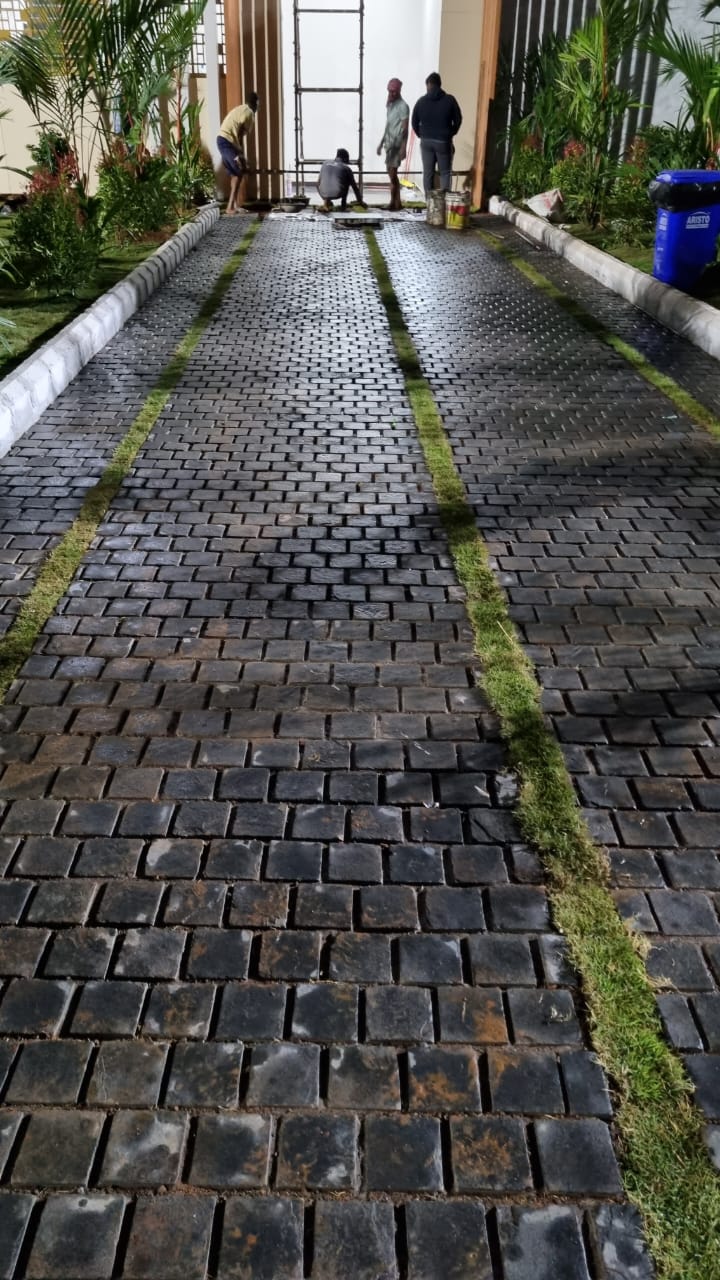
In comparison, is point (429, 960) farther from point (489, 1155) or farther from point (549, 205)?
point (549, 205)

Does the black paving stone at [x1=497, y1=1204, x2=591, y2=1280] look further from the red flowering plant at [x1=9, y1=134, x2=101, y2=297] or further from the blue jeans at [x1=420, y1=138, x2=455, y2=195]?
the blue jeans at [x1=420, y1=138, x2=455, y2=195]

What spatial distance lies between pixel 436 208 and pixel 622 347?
309 inches

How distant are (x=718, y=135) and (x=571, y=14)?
Result: 7178mm

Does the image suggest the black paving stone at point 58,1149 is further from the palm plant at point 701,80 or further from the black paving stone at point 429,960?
the palm plant at point 701,80

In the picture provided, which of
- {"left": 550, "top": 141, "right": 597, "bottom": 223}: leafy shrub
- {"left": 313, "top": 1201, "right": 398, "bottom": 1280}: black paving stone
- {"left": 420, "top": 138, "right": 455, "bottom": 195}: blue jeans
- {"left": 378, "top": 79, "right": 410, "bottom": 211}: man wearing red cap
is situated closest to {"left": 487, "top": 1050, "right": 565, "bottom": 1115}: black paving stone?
{"left": 313, "top": 1201, "right": 398, "bottom": 1280}: black paving stone

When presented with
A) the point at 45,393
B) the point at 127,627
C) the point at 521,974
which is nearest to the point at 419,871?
the point at 521,974

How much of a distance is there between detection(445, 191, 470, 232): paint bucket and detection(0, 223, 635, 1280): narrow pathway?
1133 centimetres

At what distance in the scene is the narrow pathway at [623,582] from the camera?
2604 mm

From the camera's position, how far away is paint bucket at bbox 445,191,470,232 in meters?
14.3

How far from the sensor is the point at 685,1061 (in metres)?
2.18

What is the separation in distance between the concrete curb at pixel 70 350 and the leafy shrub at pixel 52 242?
38 centimetres

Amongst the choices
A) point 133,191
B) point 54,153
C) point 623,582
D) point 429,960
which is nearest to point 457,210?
point 133,191

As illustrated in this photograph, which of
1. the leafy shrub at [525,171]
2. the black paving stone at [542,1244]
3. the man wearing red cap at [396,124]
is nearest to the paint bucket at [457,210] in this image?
the leafy shrub at [525,171]

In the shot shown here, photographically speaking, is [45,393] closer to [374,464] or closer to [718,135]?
[374,464]
